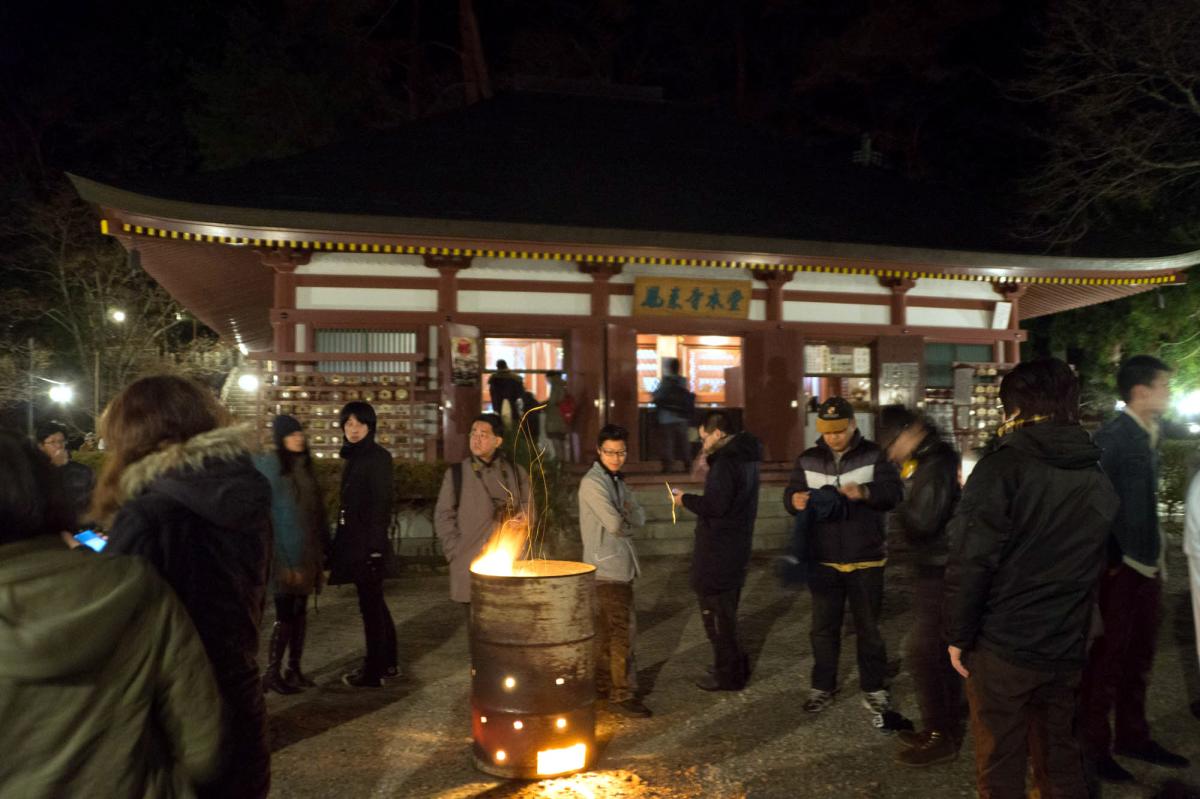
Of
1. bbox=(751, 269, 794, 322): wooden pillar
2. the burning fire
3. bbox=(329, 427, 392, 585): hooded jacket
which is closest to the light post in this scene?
bbox=(751, 269, 794, 322): wooden pillar

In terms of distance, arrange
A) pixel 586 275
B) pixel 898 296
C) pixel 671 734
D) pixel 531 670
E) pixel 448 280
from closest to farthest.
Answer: pixel 531 670 < pixel 671 734 < pixel 448 280 < pixel 586 275 < pixel 898 296

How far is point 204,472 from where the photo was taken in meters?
2.24

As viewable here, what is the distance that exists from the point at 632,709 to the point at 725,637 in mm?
756

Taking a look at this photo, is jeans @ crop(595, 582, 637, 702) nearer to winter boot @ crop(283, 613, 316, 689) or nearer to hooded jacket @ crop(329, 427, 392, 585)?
hooded jacket @ crop(329, 427, 392, 585)

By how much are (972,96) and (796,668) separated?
20650 millimetres

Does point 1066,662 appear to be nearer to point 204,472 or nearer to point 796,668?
point 204,472

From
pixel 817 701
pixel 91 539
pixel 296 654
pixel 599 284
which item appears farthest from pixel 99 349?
pixel 817 701

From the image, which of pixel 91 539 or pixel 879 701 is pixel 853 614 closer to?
→ pixel 879 701

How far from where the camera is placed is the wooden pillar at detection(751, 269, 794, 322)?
1327 cm

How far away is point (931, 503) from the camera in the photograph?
4.26 m

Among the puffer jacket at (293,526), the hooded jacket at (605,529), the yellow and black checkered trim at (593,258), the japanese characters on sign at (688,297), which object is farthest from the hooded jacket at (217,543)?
the japanese characters on sign at (688,297)

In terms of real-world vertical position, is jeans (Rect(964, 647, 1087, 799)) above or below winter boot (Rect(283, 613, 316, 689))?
above

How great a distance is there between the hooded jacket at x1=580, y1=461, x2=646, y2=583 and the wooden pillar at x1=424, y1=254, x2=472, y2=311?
746 centimetres

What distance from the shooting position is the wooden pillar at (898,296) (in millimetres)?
13922
